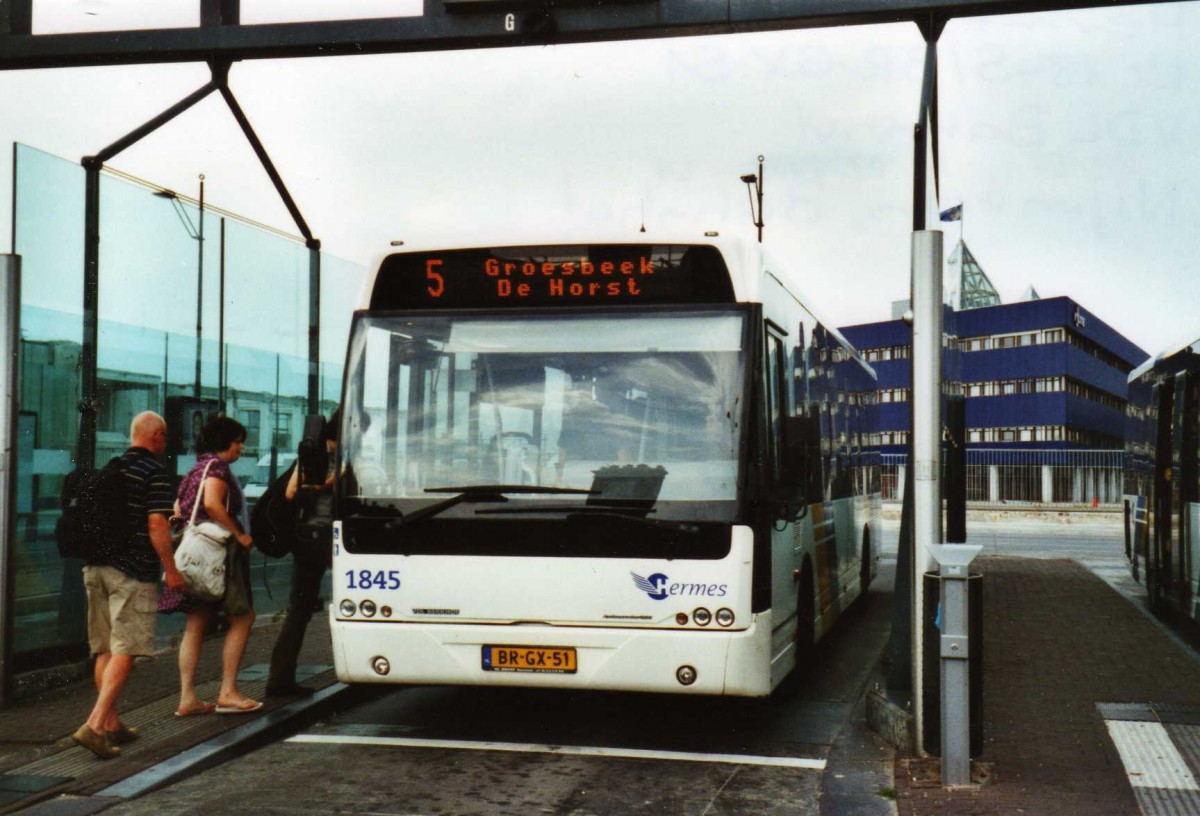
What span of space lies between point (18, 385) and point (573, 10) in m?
4.12

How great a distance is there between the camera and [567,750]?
7.61 metres

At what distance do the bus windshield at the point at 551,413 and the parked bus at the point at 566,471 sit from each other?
1cm

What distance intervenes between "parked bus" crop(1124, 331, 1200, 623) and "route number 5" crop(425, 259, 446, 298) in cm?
776

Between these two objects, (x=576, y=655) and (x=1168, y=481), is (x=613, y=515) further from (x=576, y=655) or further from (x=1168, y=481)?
(x=1168, y=481)

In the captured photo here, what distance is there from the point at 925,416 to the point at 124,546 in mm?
4439

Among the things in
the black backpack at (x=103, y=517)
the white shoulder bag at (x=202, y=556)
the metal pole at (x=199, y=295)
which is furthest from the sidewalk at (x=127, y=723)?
the metal pole at (x=199, y=295)

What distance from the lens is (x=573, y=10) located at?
8.15 m

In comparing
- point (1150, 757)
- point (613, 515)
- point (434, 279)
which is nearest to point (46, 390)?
point (434, 279)

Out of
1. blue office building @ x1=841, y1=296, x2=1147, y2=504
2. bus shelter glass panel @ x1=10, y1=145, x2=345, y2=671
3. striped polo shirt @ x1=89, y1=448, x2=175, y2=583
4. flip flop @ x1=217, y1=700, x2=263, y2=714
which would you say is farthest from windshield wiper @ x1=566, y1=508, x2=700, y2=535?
blue office building @ x1=841, y1=296, x2=1147, y2=504

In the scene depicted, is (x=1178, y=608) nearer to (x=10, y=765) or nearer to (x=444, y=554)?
(x=444, y=554)

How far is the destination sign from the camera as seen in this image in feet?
24.8

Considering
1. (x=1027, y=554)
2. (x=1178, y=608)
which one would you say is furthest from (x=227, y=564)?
(x=1027, y=554)

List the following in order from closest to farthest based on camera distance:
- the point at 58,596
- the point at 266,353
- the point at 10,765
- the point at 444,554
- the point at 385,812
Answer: the point at 385,812, the point at 10,765, the point at 444,554, the point at 58,596, the point at 266,353

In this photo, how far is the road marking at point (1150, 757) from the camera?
21.4ft
